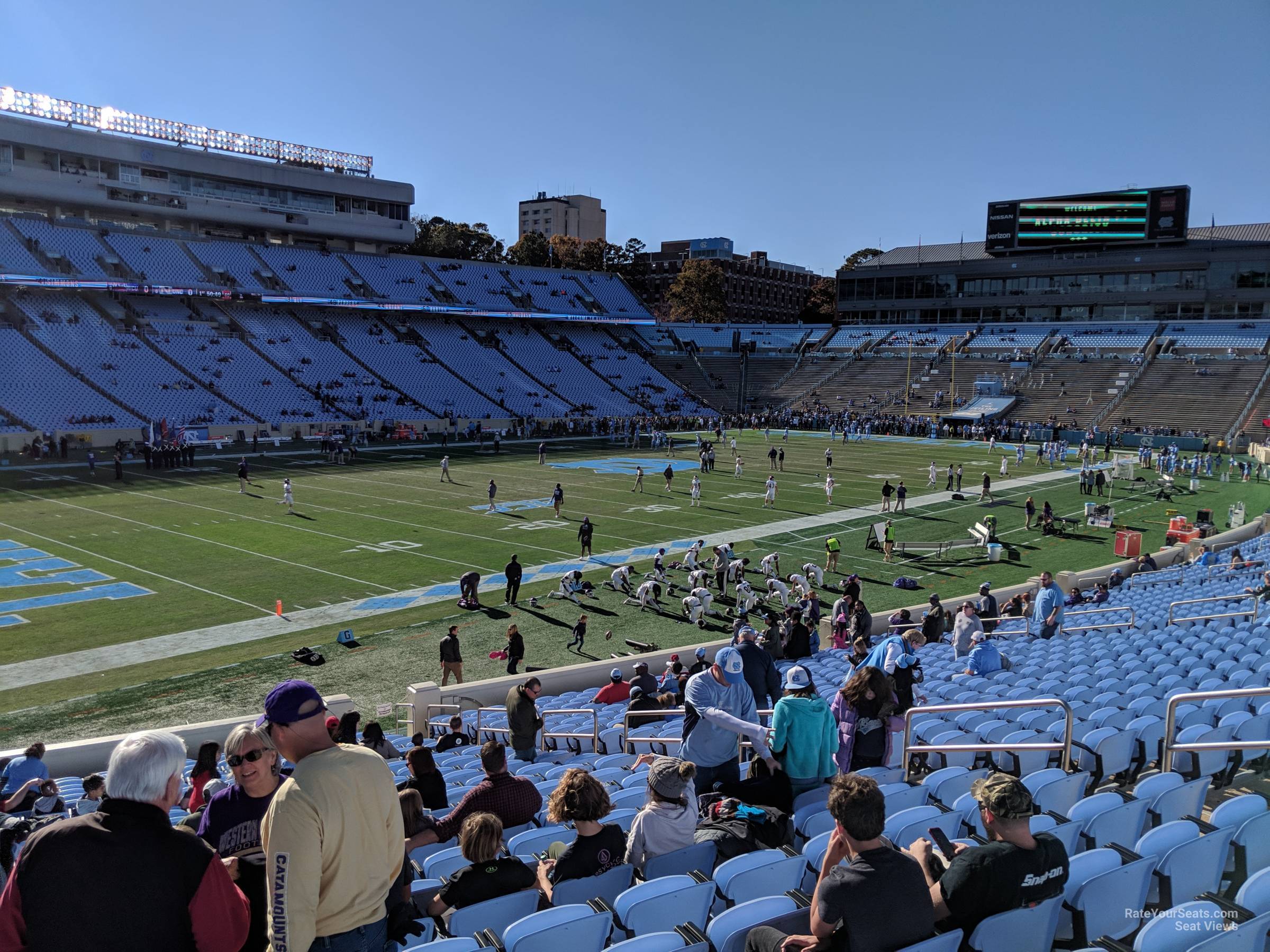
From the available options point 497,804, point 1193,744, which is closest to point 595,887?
point 497,804

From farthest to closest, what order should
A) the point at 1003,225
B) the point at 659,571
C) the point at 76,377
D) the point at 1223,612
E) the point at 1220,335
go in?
the point at 1003,225, the point at 1220,335, the point at 76,377, the point at 659,571, the point at 1223,612

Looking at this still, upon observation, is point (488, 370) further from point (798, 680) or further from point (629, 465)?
point (798, 680)

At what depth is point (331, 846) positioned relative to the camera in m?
3.29

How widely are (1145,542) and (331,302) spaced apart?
183 feet

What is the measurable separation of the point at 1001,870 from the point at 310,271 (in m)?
71.7

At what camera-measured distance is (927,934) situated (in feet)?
12.1

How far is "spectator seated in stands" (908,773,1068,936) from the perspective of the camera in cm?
385

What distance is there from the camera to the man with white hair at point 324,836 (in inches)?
127

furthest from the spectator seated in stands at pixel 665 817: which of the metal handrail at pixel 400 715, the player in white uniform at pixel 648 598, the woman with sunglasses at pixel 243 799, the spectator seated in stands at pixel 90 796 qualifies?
the player in white uniform at pixel 648 598

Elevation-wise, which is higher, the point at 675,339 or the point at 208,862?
the point at 675,339

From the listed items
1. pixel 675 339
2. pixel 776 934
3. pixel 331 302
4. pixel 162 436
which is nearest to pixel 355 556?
pixel 776 934

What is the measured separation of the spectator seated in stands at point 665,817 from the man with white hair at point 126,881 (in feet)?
7.72

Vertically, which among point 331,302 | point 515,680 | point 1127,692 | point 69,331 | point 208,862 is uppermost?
point 331,302

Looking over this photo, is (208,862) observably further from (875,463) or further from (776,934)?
(875,463)
